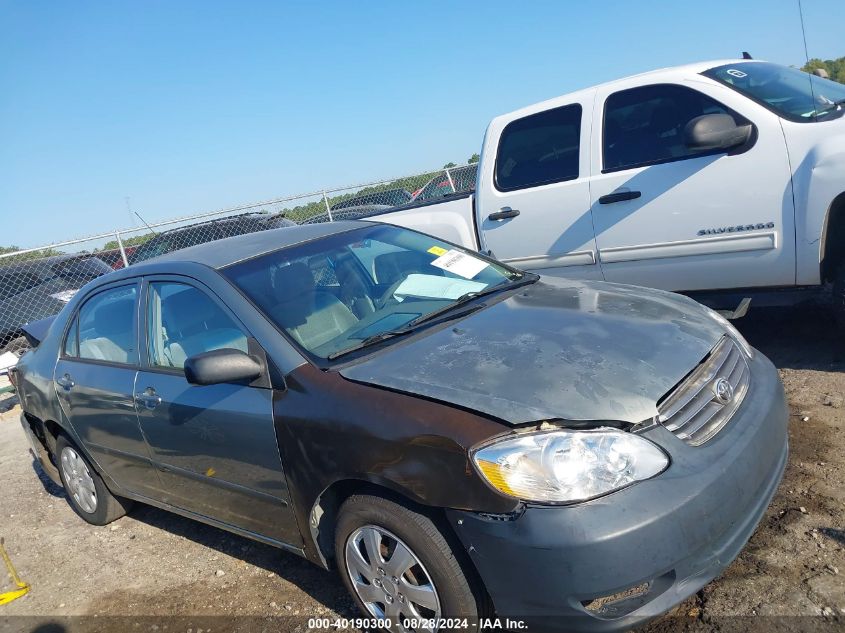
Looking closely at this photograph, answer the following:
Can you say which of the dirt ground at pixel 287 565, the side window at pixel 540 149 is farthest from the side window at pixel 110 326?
the side window at pixel 540 149

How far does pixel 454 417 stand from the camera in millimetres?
2344

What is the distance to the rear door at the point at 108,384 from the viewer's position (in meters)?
3.69

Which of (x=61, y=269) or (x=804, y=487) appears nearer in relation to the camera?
(x=804, y=487)

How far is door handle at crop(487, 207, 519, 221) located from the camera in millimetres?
5465

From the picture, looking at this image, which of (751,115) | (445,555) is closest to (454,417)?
(445,555)

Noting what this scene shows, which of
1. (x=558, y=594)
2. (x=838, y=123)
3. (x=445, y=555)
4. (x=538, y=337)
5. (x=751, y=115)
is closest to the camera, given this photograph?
(x=558, y=594)

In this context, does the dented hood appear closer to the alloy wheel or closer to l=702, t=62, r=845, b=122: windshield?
the alloy wheel

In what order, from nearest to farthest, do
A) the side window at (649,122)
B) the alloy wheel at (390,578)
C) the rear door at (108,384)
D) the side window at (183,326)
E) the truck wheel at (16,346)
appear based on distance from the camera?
1. the alloy wheel at (390,578)
2. the side window at (183,326)
3. the rear door at (108,384)
4. the side window at (649,122)
5. the truck wheel at (16,346)

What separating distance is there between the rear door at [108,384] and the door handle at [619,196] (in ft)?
10.5

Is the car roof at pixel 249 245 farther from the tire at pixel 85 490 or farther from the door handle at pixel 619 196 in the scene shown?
the door handle at pixel 619 196

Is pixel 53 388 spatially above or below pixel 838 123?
below

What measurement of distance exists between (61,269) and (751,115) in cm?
917

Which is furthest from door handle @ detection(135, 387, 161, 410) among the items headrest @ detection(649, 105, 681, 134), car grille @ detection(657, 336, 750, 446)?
headrest @ detection(649, 105, 681, 134)

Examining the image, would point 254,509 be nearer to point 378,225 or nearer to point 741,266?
point 378,225
